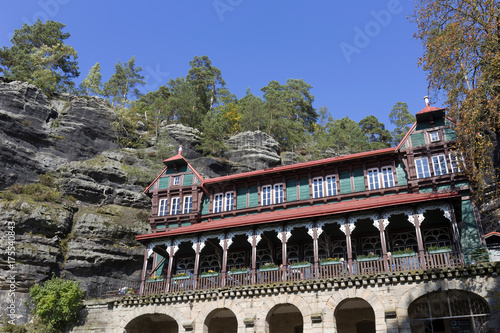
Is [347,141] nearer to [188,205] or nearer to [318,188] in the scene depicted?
[318,188]

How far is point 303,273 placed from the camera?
26.9m

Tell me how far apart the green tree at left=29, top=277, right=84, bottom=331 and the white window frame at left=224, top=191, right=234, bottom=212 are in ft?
41.1

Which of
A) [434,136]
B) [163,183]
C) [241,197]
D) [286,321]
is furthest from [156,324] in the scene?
[434,136]

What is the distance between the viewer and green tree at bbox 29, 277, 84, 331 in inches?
1117

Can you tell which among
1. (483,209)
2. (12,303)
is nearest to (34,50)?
(12,303)

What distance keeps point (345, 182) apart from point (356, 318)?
971 centimetres

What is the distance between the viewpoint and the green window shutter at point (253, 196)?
3378 centimetres

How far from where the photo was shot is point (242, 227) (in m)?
29.8

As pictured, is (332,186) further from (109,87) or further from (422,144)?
(109,87)

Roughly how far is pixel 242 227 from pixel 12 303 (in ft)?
59.0

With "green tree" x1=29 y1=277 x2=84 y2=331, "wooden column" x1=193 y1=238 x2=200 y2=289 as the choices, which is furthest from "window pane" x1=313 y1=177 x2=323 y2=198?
"green tree" x1=29 y1=277 x2=84 y2=331

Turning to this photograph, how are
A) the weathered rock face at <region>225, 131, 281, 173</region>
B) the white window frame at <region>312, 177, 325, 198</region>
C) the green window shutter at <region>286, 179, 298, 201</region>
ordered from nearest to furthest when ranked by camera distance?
the white window frame at <region>312, 177, 325, 198</region> < the green window shutter at <region>286, 179, 298, 201</region> < the weathered rock face at <region>225, 131, 281, 173</region>

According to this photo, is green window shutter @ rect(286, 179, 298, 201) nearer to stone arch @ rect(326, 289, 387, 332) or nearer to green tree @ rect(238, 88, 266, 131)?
stone arch @ rect(326, 289, 387, 332)

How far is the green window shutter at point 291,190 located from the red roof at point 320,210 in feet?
3.74
